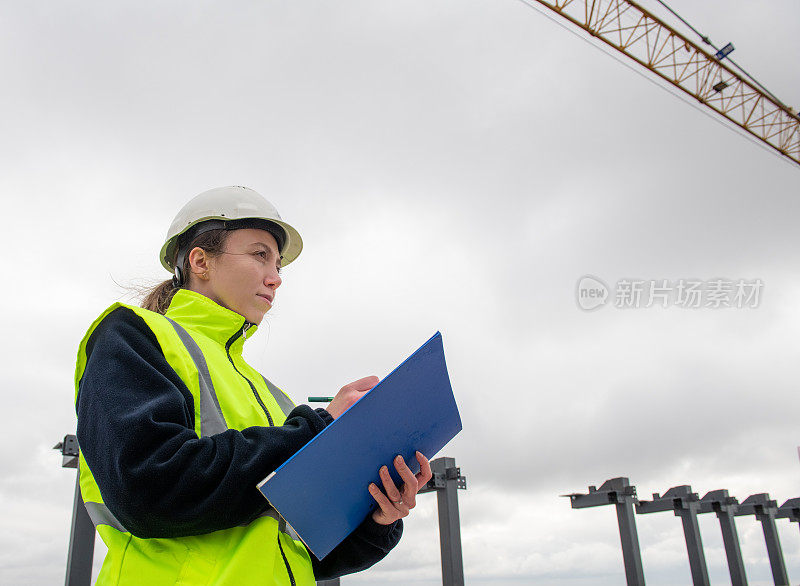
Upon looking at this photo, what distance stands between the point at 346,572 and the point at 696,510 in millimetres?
10892

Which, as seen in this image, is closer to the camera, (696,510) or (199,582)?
(199,582)

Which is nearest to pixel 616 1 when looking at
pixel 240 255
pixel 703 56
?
pixel 703 56

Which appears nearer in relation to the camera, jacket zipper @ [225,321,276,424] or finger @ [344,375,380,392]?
finger @ [344,375,380,392]

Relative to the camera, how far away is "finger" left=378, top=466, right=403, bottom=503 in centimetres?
155

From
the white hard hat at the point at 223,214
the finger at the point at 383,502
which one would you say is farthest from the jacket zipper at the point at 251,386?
the white hard hat at the point at 223,214

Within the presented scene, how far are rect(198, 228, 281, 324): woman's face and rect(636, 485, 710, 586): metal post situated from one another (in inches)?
411

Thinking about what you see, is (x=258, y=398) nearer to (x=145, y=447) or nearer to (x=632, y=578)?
(x=145, y=447)

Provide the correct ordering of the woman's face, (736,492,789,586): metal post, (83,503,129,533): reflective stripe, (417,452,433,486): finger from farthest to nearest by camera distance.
A: (736,492,789,586): metal post
the woman's face
(417,452,433,486): finger
(83,503,129,533): reflective stripe

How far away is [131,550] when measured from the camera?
1420 mm

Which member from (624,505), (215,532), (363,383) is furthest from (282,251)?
(624,505)

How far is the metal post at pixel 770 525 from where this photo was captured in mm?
12891

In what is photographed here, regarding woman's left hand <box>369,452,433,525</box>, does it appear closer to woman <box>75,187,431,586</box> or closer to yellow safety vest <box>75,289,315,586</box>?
woman <box>75,187,431,586</box>

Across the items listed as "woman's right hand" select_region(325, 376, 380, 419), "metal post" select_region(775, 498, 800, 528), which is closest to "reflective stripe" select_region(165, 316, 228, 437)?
"woman's right hand" select_region(325, 376, 380, 419)

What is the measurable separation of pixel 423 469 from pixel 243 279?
82 cm
